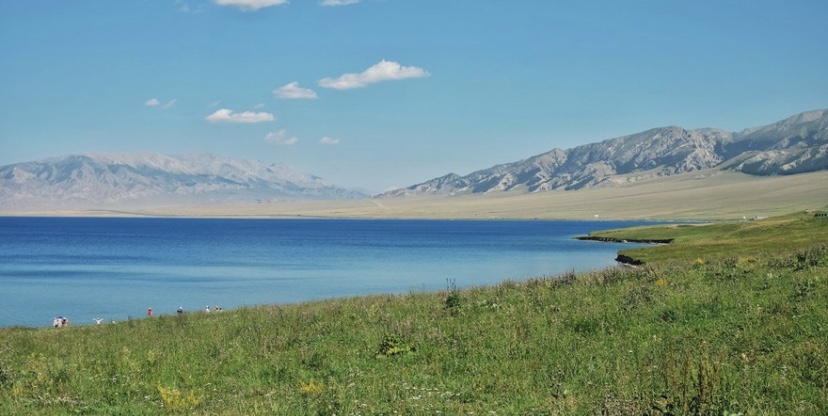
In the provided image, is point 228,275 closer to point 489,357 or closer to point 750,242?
point 750,242

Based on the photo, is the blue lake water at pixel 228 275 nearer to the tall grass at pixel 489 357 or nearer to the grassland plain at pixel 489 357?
the grassland plain at pixel 489 357

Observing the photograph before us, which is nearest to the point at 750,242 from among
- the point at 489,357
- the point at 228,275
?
the point at 228,275

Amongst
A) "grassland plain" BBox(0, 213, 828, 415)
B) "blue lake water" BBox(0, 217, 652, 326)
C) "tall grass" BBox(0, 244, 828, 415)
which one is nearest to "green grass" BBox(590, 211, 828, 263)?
"blue lake water" BBox(0, 217, 652, 326)

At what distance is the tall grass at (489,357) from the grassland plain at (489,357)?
5 cm

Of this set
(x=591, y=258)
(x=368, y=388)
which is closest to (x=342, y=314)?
(x=368, y=388)

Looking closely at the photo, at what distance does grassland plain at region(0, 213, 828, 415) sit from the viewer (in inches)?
549

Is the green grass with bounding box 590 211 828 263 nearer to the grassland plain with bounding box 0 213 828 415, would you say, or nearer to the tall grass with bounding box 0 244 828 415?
the grassland plain with bounding box 0 213 828 415

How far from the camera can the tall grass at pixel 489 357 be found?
13945 millimetres

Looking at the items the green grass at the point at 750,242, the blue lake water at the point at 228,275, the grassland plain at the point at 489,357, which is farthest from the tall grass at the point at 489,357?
the green grass at the point at 750,242

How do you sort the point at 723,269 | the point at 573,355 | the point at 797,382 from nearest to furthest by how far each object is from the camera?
1. the point at 797,382
2. the point at 573,355
3. the point at 723,269

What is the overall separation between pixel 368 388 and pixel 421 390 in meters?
1.12

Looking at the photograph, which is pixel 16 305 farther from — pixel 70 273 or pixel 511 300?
pixel 511 300

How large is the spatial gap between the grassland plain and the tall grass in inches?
2.1

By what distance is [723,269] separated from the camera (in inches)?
1077
